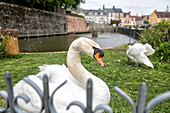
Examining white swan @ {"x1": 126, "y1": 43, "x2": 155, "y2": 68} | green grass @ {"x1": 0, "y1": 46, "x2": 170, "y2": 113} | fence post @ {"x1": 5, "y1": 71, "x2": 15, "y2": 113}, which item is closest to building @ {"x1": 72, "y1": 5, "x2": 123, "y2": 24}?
white swan @ {"x1": 126, "y1": 43, "x2": 155, "y2": 68}

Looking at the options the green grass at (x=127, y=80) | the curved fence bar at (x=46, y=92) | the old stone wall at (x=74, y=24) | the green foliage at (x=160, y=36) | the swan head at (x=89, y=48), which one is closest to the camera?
the curved fence bar at (x=46, y=92)

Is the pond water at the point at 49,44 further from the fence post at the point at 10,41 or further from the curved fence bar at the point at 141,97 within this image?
the curved fence bar at the point at 141,97

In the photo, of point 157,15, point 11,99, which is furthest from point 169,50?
point 157,15

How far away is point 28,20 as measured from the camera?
19047 mm

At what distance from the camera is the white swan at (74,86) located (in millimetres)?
1583

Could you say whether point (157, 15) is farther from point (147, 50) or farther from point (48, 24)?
point (147, 50)

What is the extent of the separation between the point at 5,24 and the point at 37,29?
5433 mm

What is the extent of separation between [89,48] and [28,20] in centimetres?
1942

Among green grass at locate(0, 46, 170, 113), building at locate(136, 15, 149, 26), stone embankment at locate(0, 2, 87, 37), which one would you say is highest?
building at locate(136, 15, 149, 26)

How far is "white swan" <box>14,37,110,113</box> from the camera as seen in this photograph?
5.19ft

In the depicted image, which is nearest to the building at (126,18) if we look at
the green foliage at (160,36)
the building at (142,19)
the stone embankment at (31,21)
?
the building at (142,19)

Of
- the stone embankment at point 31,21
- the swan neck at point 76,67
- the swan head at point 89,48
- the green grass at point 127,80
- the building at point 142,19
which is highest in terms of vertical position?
the building at point 142,19

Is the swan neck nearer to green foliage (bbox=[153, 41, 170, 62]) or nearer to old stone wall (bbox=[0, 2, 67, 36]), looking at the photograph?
green foliage (bbox=[153, 41, 170, 62])

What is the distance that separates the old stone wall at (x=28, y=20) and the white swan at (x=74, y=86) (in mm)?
15113
